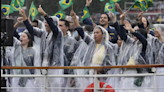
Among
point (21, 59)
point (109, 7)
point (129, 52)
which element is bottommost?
point (21, 59)

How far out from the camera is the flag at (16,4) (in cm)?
451

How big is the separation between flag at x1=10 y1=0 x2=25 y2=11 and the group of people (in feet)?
0.61

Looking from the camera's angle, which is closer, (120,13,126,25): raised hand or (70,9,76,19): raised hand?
(120,13,126,25): raised hand

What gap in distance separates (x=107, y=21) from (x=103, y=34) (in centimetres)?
31

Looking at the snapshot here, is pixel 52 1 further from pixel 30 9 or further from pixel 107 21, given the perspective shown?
pixel 107 21

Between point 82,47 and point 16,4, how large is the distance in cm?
110

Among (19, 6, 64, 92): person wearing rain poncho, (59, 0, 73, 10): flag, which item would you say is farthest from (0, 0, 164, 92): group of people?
(59, 0, 73, 10): flag

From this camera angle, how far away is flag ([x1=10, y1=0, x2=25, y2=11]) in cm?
451

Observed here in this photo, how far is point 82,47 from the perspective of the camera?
445cm

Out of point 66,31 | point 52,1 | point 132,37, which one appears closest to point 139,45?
point 132,37

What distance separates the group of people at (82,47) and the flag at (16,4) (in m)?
0.19

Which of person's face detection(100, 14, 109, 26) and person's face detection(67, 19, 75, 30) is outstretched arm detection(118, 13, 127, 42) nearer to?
person's face detection(100, 14, 109, 26)

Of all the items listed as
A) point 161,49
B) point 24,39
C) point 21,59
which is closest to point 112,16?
point 161,49

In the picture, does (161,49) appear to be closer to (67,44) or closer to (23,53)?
(67,44)
